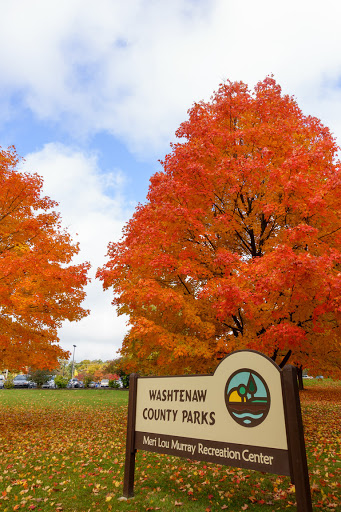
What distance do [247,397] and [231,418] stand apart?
15.6 inches

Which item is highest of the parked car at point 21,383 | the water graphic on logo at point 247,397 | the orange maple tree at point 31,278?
the orange maple tree at point 31,278

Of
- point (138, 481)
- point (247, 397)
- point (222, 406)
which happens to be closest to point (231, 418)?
point (222, 406)

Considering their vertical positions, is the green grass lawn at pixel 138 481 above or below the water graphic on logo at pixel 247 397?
below

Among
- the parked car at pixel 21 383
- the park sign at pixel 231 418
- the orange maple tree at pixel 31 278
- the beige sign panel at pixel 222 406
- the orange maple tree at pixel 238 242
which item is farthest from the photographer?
the parked car at pixel 21 383

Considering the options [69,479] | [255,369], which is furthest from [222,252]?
[69,479]

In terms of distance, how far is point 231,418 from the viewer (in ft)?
14.6

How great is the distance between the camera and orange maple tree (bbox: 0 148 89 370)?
9.65 metres

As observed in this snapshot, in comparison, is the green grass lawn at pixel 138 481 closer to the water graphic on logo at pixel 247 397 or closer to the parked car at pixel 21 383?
the water graphic on logo at pixel 247 397

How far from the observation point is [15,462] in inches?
288

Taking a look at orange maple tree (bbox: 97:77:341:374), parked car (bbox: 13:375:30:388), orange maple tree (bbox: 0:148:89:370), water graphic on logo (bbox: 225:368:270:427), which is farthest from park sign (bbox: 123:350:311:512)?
parked car (bbox: 13:375:30:388)

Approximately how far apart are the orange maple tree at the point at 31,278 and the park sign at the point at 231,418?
5.17 m

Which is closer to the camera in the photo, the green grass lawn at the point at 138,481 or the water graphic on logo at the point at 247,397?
the water graphic on logo at the point at 247,397

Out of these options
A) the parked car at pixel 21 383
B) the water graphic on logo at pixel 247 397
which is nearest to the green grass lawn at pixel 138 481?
the water graphic on logo at pixel 247 397

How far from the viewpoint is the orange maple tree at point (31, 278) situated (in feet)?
31.7
